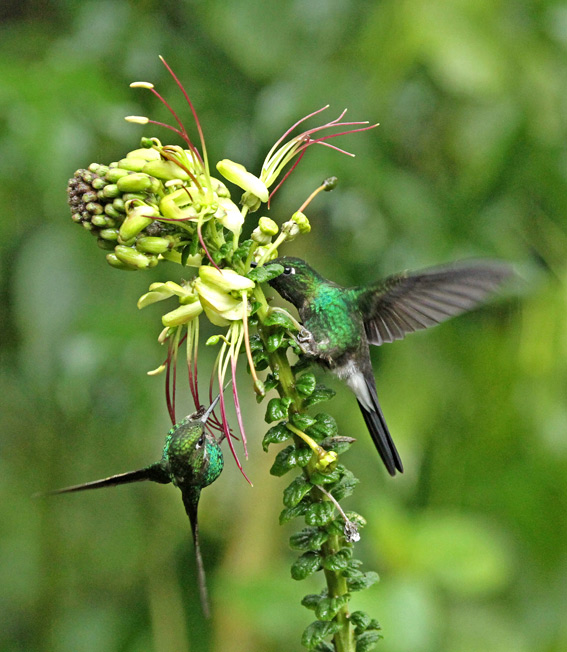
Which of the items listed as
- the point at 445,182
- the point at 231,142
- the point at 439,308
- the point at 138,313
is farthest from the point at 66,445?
the point at 439,308

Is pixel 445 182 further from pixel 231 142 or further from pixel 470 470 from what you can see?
pixel 470 470

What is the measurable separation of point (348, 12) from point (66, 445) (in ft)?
6.52

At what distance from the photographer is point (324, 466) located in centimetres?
128

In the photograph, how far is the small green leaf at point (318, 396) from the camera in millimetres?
1332

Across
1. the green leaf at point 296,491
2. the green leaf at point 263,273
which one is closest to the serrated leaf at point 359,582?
the green leaf at point 296,491

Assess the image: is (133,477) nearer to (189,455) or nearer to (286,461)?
(189,455)

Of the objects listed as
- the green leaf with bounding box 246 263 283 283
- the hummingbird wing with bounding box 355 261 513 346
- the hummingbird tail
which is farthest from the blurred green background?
the green leaf with bounding box 246 263 283 283

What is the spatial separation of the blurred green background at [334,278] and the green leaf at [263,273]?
1148 mm

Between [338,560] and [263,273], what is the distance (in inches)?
18.5

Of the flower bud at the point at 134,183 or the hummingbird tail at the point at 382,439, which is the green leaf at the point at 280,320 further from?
the hummingbird tail at the point at 382,439

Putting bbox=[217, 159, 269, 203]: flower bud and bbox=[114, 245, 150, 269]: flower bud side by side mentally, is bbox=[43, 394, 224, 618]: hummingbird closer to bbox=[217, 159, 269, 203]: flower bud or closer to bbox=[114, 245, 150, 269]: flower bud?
bbox=[114, 245, 150, 269]: flower bud

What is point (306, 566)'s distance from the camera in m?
1.30

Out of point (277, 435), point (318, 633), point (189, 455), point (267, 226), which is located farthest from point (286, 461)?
point (267, 226)

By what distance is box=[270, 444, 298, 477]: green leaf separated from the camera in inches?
51.7
